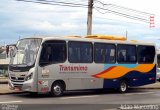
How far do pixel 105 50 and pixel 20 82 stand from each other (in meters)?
5.59

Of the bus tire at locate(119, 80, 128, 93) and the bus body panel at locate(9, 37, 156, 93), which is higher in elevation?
the bus body panel at locate(9, 37, 156, 93)

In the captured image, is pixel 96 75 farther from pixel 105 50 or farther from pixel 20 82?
pixel 20 82

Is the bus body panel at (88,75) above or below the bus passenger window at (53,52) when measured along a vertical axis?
below

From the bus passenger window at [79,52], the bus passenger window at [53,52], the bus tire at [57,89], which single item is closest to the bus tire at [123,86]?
the bus passenger window at [79,52]

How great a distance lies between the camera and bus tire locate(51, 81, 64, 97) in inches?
812

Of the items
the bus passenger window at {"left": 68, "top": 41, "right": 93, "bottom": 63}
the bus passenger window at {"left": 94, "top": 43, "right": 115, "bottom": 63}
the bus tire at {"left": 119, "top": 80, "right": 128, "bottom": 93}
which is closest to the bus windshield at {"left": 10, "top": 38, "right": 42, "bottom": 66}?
the bus passenger window at {"left": 68, "top": 41, "right": 93, "bottom": 63}

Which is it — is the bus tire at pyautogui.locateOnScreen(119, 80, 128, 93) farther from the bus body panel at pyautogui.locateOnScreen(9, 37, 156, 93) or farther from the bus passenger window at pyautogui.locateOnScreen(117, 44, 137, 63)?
the bus passenger window at pyautogui.locateOnScreen(117, 44, 137, 63)

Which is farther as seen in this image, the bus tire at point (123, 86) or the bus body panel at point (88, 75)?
the bus tire at point (123, 86)

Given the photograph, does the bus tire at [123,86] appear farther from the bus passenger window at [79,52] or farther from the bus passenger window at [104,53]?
the bus passenger window at [79,52]

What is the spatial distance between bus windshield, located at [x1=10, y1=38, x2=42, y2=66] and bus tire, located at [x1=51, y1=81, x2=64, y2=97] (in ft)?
5.73

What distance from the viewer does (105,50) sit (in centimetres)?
2347

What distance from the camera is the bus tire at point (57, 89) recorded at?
20.6 metres

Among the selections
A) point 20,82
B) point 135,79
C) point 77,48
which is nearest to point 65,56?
point 77,48

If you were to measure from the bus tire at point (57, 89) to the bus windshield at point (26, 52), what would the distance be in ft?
5.73
